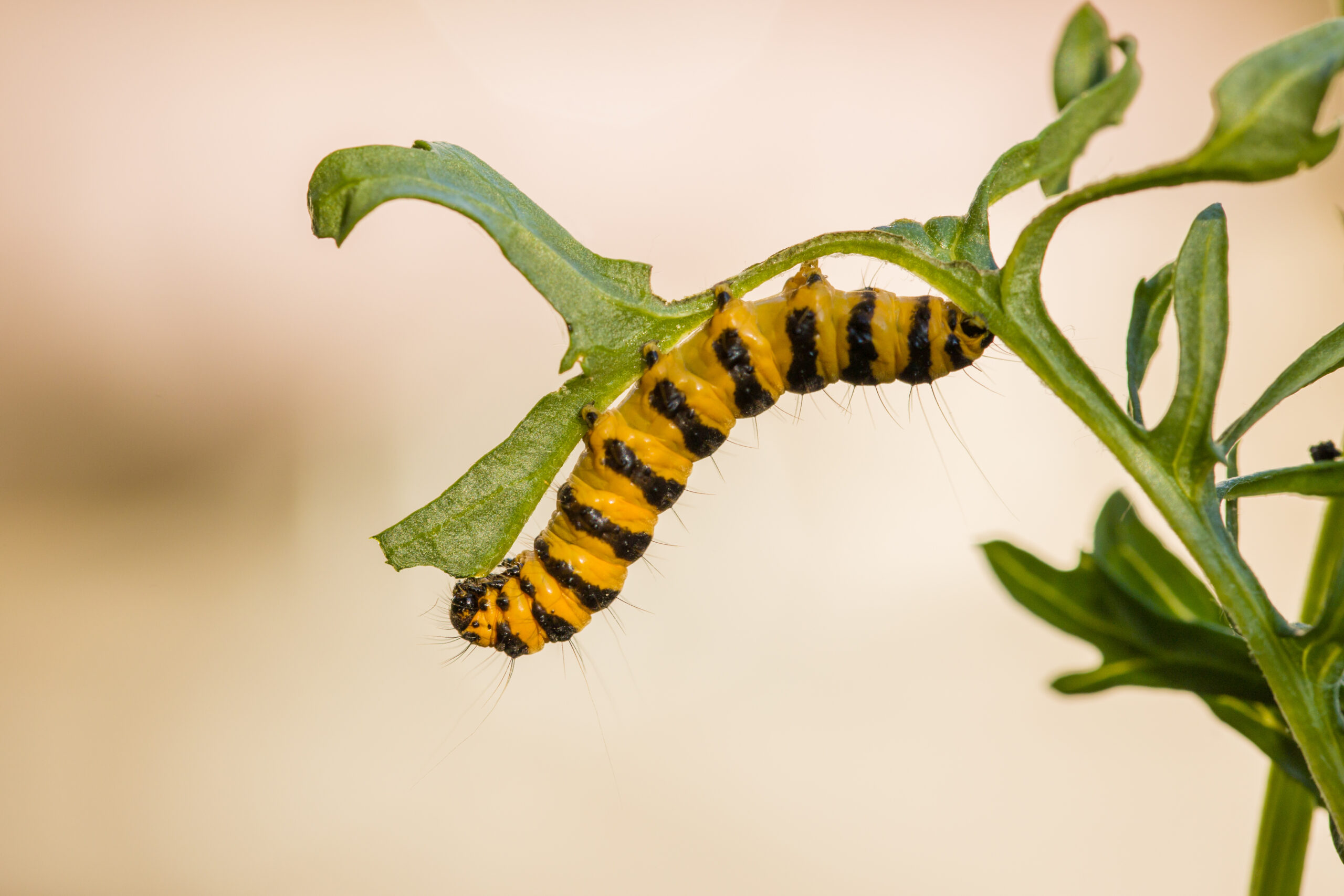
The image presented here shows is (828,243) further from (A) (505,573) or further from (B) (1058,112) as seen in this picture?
(A) (505,573)

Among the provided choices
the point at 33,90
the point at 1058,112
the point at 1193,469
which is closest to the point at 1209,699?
the point at 1193,469

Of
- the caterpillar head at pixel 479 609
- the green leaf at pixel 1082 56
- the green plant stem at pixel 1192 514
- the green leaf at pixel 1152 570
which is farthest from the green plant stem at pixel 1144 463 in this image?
the caterpillar head at pixel 479 609

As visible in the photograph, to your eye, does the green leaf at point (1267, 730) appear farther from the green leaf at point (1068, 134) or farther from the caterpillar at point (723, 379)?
the green leaf at point (1068, 134)

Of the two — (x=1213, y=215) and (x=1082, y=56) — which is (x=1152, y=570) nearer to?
(x=1213, y=215)

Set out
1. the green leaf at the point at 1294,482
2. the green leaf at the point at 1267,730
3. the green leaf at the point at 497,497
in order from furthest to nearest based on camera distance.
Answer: the green leaf at the point at 1267,730
the green leaf at the point at 497,497
the green leaf at the point at 1294,482

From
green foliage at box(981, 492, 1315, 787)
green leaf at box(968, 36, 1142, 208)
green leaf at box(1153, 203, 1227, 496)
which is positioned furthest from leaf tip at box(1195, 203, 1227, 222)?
green foliage at box(981, 492, 1315, 787)

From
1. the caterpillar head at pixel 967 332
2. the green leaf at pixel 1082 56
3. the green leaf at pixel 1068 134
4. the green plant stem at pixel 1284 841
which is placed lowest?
the green plant stem at pixel 1284 841
